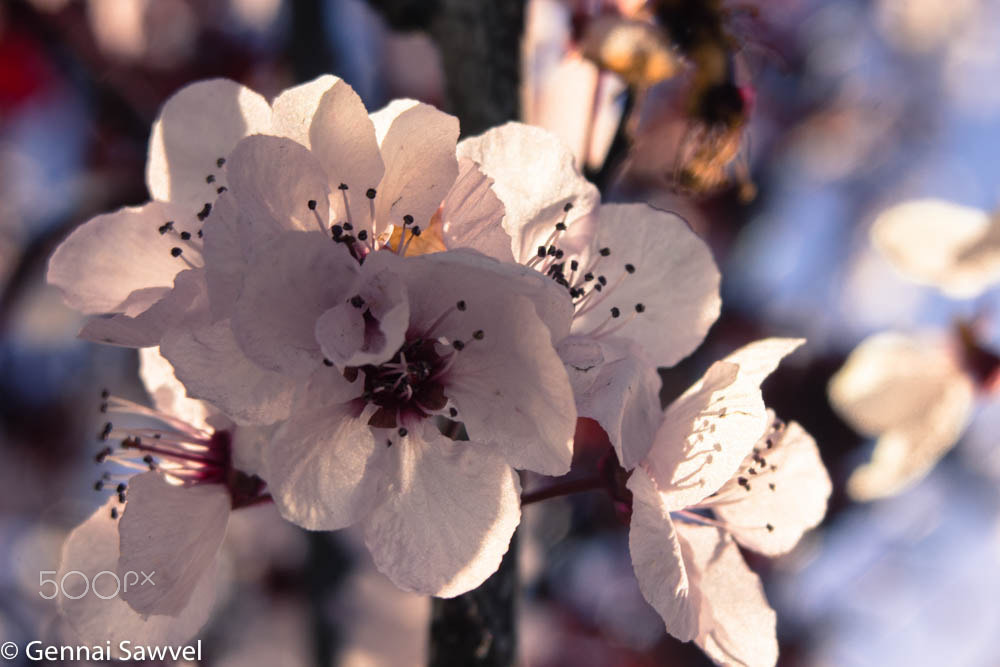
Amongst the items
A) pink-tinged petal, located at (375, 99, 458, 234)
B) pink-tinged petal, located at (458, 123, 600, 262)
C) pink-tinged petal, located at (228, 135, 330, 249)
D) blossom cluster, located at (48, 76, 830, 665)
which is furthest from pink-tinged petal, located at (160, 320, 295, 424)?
pink-tinged petal, located at (458, 123, 600, 262)

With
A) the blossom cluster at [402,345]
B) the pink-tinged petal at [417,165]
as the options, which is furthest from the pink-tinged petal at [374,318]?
the pink-tinged petal at [417,165]

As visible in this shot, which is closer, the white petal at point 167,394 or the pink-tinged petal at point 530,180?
the pink-tinged petal at point 530,180

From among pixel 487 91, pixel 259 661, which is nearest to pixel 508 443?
pixel 487 91

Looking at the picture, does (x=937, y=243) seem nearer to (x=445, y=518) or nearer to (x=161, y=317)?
(x=445, y=518)

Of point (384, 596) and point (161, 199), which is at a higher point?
point (161, 199)

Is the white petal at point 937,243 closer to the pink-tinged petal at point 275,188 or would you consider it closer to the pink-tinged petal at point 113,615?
the pink-tinged petal at point 275,188

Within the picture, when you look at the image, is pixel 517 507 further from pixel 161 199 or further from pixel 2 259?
pixel 2 259
